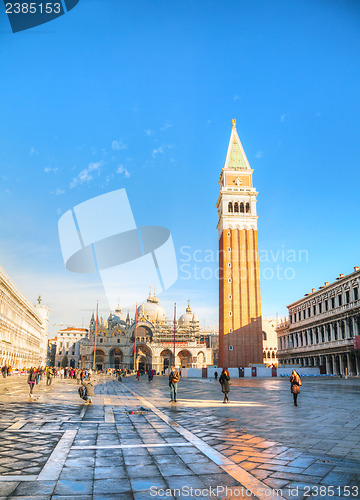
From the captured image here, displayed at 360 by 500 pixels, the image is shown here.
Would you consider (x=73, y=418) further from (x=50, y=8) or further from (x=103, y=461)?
(x=50, y=8)

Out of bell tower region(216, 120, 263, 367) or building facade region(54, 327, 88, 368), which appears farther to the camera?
building facade region(54, 327, 88, 368)

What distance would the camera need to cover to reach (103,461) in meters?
5.74

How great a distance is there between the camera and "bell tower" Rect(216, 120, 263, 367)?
57.4 metres

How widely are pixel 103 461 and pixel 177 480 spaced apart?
1444mm

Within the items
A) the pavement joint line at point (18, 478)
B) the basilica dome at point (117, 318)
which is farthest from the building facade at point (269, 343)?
the pavement joint line at point (18, 478)

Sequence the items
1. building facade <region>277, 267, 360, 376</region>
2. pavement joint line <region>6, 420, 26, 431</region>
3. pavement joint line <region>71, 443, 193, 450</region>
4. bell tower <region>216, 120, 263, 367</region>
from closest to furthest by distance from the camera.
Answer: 1. pavement joint line <region>71, 443, 193, 450</region>
2. pavement joint line <region>6, 420, 26, 431</region>
3. building facade <region>277, 267, 360, 376</region>
4. bell tower <region>216, 120, 263, 367</region>

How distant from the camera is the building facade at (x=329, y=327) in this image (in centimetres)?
4025

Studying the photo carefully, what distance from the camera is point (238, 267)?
60.5 metres

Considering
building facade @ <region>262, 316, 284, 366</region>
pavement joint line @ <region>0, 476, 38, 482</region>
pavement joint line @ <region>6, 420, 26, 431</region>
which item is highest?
building facade @ <region>262, 316, 284, 366</region>

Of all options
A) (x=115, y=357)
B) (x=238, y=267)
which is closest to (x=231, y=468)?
(x=238, y=267)

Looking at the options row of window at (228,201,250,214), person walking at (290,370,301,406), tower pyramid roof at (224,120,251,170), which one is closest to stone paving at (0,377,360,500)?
person walking at (290,370,301,406)

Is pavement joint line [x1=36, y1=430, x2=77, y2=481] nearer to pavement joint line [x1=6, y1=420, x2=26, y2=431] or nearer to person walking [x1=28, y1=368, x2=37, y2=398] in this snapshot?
pavement joint line [x1=6, y1=420, x2=26, y2=431]

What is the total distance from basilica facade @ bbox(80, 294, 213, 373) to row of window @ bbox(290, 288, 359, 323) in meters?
26.7

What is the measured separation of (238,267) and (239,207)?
33.1ft
